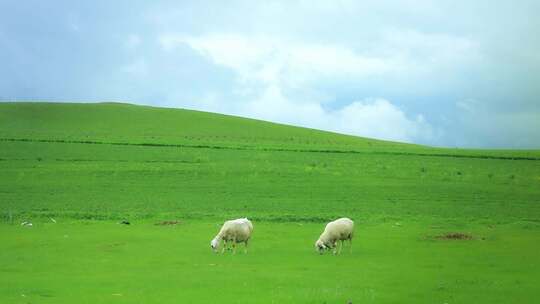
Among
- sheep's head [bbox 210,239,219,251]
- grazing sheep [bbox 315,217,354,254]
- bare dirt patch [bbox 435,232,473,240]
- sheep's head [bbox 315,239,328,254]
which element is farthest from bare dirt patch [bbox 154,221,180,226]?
bare dirt patch [bbox 435,232,473,240]

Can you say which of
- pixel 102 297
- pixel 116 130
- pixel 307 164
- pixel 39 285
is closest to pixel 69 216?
pixel 39 285

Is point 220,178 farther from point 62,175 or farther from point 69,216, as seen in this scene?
point 69,216

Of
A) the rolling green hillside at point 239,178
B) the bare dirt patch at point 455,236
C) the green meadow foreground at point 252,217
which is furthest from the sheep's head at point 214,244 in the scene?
the rolling green hillside at point 239,178

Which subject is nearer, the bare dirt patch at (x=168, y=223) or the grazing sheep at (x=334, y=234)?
the grazing sheep at (x=334, y=234)

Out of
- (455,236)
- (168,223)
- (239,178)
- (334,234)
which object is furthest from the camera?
(239,178)

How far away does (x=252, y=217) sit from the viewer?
4097 cm

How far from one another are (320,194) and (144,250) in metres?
21.8

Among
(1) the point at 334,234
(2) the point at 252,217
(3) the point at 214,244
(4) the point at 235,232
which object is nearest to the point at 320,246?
(1) the point at 334,234

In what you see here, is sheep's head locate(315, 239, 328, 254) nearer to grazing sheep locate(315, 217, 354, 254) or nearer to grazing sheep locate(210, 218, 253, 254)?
grazing sheep locate(315, 217, 354, 254)

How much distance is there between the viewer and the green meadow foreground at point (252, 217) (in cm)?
2130

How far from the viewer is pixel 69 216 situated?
40.8 m

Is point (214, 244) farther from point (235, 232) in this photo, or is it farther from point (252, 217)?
point (252, 217)

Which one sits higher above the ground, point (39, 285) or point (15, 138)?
point (15, 138)

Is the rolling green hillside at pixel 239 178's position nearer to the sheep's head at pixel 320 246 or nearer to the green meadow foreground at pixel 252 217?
the green meadow foreground at pixel 252 217
